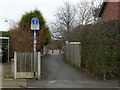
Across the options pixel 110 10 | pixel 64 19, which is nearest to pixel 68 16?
pixel 64 19

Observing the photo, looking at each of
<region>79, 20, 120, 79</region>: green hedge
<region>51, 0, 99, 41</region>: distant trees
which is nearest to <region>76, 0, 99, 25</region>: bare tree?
<region>51, 0, 99, 41</region>: distant trees

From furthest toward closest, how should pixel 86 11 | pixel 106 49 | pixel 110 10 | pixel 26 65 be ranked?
1. pixel 86 11
2. pixel 110 10
3. pixel 26 65
4. pixel 106 49

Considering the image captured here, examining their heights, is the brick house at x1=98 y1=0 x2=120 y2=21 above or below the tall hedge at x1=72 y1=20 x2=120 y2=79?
above

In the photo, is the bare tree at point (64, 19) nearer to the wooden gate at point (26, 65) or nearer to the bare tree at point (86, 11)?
the bare tree at point (86, 11)

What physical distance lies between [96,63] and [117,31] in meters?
1.87

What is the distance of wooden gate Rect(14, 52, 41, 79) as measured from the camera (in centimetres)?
1478

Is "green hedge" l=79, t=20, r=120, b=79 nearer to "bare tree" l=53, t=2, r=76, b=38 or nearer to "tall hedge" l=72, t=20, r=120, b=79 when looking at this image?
"tall hedge" l=72, t=20, r=120, b=79

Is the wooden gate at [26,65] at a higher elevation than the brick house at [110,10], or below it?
below

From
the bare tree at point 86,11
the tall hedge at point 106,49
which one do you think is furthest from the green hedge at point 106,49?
the bare tree at point 86,11

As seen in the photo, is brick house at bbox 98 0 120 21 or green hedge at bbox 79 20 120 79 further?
brick house at bbox 98 0 120 21

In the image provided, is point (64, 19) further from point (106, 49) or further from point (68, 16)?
point (106, 49)

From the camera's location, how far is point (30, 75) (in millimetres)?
14836

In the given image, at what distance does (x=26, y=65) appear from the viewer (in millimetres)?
14898

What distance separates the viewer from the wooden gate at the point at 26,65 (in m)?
14.8
